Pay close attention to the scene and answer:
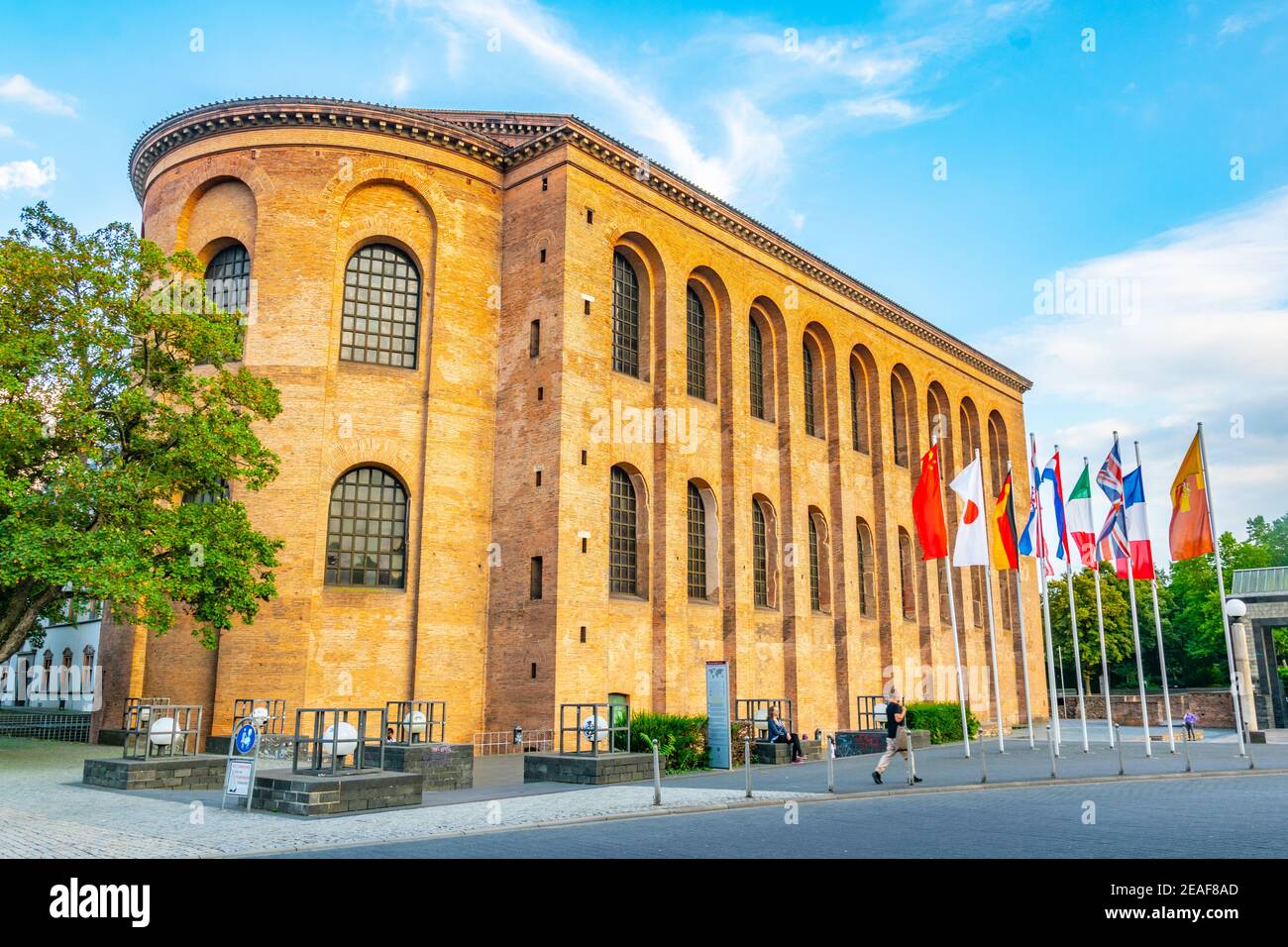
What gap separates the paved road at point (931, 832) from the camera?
30.5 feet

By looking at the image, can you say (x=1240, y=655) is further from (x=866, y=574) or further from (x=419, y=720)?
(x=419, y=720)

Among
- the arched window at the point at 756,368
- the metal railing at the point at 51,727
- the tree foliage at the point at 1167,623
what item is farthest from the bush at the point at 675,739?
the tree foliage at the point at 1167,623

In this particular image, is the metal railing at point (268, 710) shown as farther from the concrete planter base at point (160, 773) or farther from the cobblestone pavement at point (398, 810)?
the concrete planter base at point (160, 773)

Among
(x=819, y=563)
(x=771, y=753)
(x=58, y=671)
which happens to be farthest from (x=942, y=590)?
(x=58, y=671)

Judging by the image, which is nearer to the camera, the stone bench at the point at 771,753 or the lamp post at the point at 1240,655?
the stone bench at the point at 771,753

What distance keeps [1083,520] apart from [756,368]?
13.6 meters

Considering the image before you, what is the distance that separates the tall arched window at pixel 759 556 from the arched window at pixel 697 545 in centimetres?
237

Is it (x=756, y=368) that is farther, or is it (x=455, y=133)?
(x=756, y=368)

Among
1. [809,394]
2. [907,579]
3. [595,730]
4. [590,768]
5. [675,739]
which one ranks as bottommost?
[590,768]

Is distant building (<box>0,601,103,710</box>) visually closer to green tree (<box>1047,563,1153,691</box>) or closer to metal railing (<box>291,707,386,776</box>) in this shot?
metal railing (<box>291,707,386,776</box>)

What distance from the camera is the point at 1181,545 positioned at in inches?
953

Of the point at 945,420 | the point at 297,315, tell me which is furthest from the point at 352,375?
the point at 945,420

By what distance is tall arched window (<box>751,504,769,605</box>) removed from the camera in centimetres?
3331

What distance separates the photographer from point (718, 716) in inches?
808
